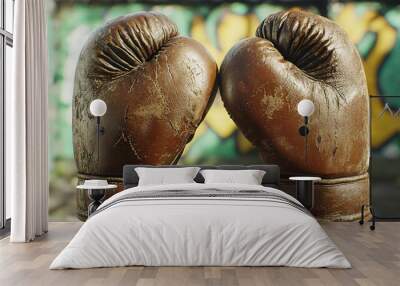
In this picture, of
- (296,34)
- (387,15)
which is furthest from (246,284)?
(387,15)

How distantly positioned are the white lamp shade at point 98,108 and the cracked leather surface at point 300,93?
54.8 inches

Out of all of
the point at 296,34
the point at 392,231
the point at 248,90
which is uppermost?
the point at 296,34

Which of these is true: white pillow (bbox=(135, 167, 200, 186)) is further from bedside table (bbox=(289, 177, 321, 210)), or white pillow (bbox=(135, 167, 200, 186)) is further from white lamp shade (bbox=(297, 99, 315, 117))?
white lamp shade (bbox=(297, 99, 315, 117))

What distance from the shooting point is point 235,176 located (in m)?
6.10

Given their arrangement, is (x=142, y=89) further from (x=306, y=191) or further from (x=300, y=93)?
(x=306, y=191)

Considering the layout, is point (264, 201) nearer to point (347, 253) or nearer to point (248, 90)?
point (347, 253)

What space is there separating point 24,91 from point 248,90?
8.19 ft

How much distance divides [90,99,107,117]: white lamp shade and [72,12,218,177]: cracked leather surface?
0.76 feet

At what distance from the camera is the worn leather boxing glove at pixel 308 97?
21.6ft

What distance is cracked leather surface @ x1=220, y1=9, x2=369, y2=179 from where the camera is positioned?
6.59m

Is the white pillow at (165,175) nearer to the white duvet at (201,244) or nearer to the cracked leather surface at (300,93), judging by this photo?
the cracked leather surface at (300,93)

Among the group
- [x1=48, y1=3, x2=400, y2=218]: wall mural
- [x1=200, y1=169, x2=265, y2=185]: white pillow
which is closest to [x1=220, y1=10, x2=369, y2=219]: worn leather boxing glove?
[x1=48, y1=3, x2=400, y2=218]: wall mural

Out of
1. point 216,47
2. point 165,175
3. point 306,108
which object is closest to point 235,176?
point 165,175

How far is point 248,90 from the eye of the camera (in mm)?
6617
